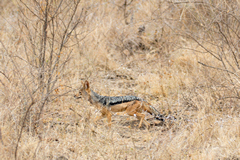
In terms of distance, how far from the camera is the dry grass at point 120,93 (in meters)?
3.93

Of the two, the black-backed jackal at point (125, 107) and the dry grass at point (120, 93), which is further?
the black-backed jackal at point (125, 107)

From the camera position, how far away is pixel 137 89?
6.76 metres

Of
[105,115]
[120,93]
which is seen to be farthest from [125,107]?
[120,93]

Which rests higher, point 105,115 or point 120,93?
point 120,93

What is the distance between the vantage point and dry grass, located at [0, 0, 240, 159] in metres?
3.93

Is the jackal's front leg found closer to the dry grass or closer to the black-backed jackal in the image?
the black-backed jackal

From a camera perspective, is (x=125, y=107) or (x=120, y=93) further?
(x=120, y=93)

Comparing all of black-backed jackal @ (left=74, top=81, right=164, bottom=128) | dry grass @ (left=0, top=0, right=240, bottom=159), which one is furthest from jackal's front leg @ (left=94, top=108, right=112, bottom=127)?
dry grass @ (left=0, top=0, right=240, bottom=159)

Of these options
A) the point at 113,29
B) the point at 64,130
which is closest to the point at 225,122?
the point at 64,130

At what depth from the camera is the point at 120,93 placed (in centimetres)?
655

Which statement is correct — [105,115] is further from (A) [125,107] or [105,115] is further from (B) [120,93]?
(B) [120,93]

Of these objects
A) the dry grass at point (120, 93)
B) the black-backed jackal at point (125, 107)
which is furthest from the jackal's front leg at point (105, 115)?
the dry grass at point (120, 93)

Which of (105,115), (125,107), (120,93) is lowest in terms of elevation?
(105,115)

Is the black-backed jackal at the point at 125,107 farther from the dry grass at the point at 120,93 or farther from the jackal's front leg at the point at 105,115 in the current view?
the dry grass at the point at 120,93
